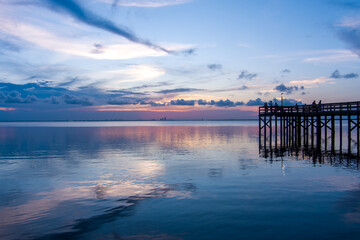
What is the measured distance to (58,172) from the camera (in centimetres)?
2256

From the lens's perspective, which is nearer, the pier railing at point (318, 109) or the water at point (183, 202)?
the water at point (183, 202)

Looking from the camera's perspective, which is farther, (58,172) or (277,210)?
(58,172)

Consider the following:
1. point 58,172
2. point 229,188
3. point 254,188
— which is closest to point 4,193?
point 58,172

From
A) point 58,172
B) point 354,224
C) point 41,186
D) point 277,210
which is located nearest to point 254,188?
point 277,210

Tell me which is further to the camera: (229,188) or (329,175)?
(329,175)

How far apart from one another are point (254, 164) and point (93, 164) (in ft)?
46.9

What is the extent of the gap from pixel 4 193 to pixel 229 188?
1248cm

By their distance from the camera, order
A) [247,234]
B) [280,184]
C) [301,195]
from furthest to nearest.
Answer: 1. [280,184]
2. [301,195]
3. [247,234]

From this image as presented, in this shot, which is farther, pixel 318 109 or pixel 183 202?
pixel 318 109

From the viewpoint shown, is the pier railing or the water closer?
the water

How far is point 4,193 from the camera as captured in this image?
16141mm

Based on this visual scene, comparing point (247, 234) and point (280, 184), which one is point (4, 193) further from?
point (280, 184)

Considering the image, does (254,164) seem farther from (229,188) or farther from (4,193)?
(4,193)

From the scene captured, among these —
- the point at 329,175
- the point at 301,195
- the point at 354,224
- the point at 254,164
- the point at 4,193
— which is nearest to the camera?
the point at 354,224
